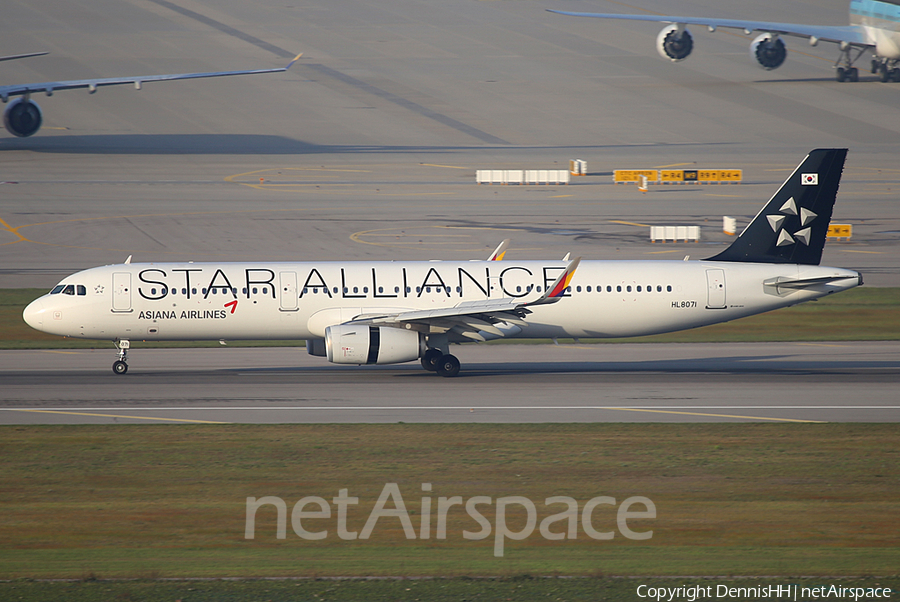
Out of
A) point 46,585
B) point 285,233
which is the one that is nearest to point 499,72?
point 285,233

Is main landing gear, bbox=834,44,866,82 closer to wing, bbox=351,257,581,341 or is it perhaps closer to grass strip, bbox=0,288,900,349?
grass strip, bbox=0,288,900,349

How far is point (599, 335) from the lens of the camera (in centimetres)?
3775

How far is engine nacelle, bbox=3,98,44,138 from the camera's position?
87188 mm

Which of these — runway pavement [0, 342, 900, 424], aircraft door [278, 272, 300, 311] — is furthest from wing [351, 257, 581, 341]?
aircraft door [278, 272, 300, 311]

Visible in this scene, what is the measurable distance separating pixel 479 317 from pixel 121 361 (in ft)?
42.9

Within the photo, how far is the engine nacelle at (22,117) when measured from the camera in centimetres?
8719

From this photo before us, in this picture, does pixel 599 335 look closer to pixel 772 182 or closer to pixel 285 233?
pixel 285 233

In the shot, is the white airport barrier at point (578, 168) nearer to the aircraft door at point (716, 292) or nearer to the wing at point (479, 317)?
the aircraft door at point (716, 292)

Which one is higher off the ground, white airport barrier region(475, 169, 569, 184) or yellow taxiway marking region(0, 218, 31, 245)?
white airport barrier region(475, 169, 569, 184)

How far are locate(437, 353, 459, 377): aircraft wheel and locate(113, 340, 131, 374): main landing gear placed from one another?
11.3 meters

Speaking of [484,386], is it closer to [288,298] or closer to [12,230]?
[288,298]

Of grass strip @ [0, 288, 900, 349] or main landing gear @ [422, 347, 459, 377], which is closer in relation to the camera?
main landing gear @ [422, 347, 459, 377]

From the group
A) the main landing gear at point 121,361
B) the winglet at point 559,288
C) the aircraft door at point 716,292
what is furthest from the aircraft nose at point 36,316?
the aircraft door at point 716,292

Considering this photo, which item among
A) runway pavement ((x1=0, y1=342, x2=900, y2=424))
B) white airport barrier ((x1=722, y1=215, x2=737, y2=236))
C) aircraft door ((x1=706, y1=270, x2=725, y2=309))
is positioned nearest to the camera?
runway pavement ((x1=0, y1=342, x2=900, y2=424))
